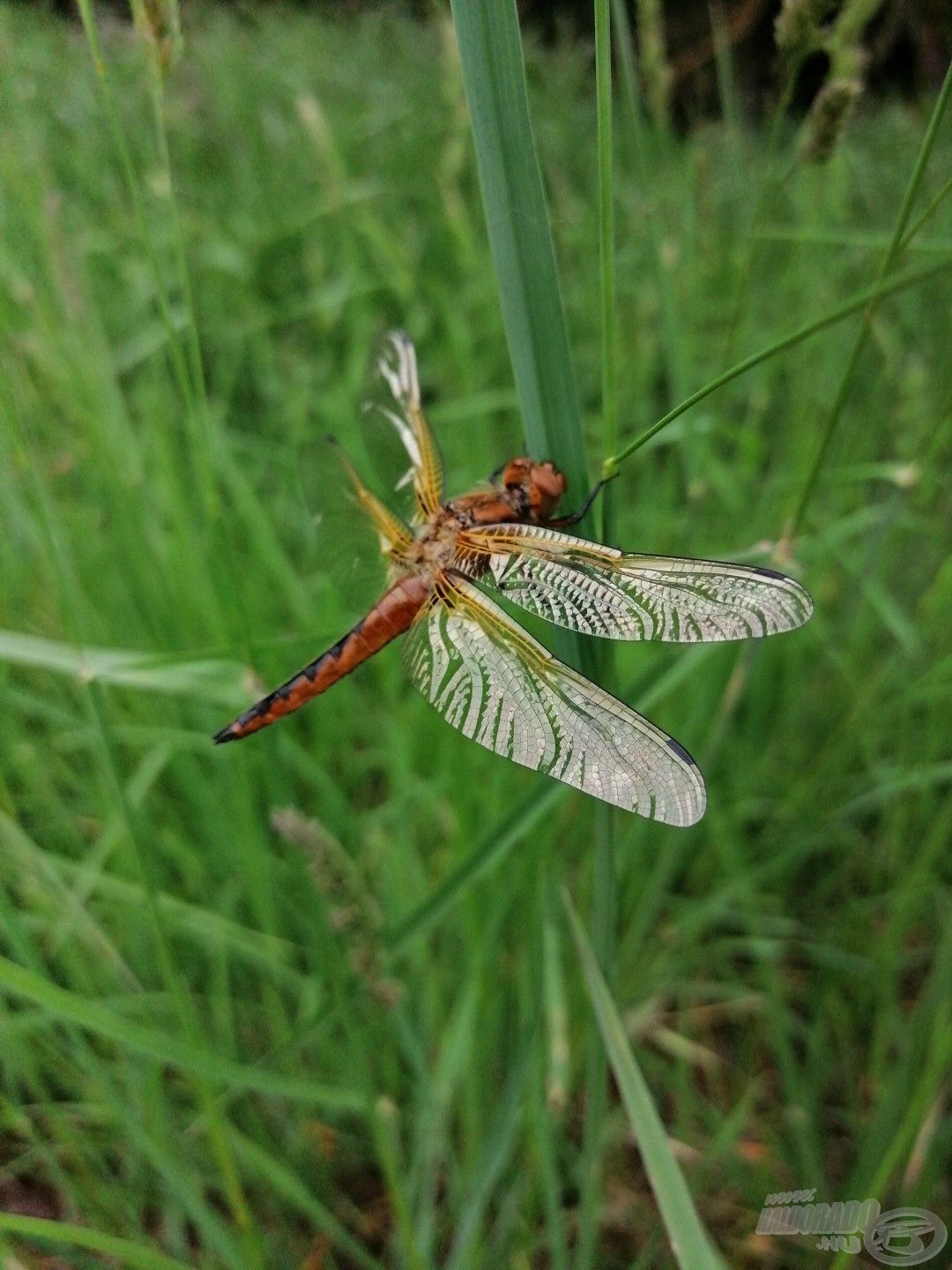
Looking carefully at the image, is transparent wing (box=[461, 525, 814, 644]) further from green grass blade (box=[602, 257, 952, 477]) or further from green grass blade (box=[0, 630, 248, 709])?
green grass blade (box=[0, 630, 248, 709])

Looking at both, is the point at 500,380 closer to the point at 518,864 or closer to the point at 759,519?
the point at 759,519

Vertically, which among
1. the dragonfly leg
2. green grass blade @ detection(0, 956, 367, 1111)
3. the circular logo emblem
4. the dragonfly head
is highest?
the dragonfly head

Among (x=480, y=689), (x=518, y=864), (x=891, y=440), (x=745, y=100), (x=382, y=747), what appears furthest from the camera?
(x=745, y=100)

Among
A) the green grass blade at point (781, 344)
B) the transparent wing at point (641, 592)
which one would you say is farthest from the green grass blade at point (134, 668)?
the green grass blade at point (781, 344)

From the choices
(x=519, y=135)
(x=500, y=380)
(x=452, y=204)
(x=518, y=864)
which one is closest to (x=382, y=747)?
(x=518, y=864)

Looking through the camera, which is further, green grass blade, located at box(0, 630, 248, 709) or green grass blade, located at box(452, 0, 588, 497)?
green grass blade, located at box(0, 630, 248, 709)

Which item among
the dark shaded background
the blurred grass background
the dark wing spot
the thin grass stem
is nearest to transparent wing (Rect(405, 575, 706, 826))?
the dark wing spot
